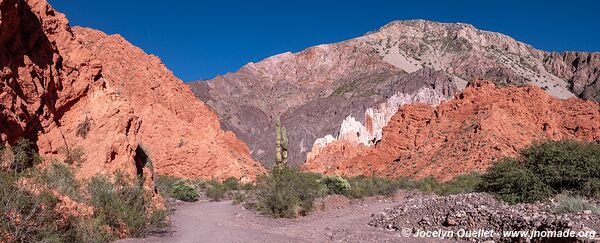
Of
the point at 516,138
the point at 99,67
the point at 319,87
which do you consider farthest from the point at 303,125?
the point at 99,67

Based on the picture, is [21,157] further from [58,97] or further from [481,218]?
[481,218]

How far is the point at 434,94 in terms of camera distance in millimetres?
89000

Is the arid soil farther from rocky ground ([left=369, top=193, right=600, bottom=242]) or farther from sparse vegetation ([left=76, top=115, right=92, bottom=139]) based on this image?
sparse vegetation ([left=76, top=115, right=92, bottom=139])

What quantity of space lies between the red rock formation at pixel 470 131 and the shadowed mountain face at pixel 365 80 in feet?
57.4

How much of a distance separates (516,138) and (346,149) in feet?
75.8

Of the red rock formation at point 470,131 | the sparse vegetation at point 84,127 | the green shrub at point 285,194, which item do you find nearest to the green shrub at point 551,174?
the green shrub at point 285,194

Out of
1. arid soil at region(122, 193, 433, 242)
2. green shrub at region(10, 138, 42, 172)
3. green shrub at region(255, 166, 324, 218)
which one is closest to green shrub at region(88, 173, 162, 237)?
arid soil at region(122, 193, 433, 242)

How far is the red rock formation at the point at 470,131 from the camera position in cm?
4119

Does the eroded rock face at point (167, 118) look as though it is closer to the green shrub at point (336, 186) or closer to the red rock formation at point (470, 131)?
the green shrub at point (336, 186)

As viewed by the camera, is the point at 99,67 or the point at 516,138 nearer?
the point at 99,67

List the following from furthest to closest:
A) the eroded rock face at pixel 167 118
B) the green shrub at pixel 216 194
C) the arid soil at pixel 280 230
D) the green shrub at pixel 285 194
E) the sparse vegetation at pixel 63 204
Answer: the eroded rock face at pixel 167 118
the green shrub at pixel 216 194
the green shrub at pixel 285 194
the arid soil at pixel 280 230
the sparse vegetation at pixel 63 204

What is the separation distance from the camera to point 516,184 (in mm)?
14172

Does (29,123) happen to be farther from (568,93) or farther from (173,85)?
(568,93)

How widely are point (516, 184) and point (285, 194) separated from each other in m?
8.88
